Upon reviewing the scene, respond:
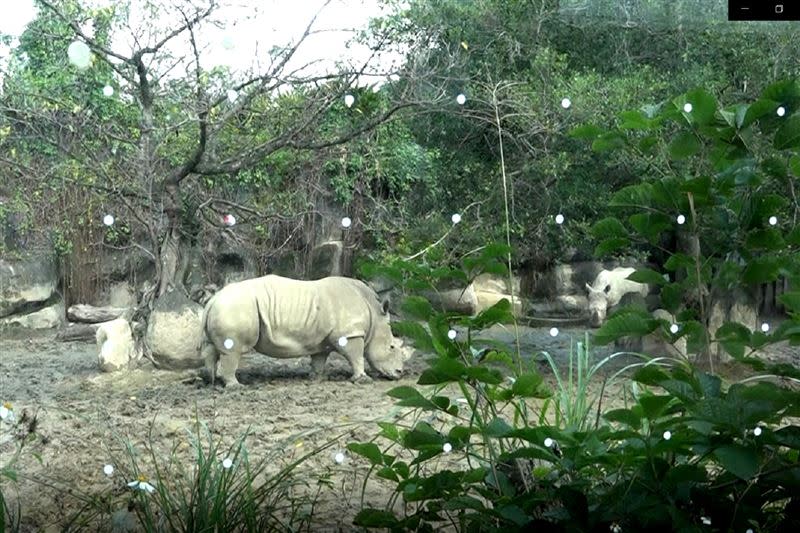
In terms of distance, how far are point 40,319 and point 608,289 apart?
1.22 m

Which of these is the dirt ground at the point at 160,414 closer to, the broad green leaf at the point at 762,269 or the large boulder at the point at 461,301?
the large boulder at the point at 461,301

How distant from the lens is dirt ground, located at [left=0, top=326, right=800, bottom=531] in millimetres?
2047

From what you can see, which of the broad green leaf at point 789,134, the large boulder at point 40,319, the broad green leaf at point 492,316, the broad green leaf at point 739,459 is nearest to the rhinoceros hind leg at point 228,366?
the large boulder at point 40,319

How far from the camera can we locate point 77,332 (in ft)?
6.61

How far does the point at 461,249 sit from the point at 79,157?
2.72ft

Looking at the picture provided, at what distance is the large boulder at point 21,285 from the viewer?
205cm

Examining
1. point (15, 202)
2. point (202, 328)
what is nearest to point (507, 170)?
point (202, 328)

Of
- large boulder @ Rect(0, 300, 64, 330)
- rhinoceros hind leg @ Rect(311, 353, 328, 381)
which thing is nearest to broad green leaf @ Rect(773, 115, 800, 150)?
rhinoceros hind leg @ Rect(311, 353, 328, 381)

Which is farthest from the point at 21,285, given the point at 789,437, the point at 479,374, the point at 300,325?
the point at 789,437

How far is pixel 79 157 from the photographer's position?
2.04 metres

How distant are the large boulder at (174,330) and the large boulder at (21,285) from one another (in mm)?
244

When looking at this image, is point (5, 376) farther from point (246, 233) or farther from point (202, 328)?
point (246, 233)

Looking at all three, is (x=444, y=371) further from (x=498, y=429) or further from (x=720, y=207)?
(x=720, y=207)

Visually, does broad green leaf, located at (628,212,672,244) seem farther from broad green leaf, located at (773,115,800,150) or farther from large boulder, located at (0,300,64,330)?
large boulder, located at (0,300,64,330)
